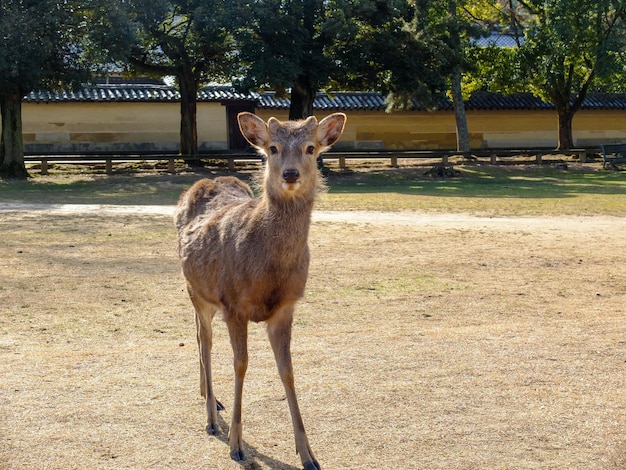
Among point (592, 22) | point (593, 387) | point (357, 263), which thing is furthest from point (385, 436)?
point (592, 22)

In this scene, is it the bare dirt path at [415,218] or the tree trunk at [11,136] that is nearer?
the bare dirt path at [415,218]

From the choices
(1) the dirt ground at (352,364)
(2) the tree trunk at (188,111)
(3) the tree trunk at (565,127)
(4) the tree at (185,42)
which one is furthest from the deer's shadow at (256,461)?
(3) the tree trunk at (565,127)

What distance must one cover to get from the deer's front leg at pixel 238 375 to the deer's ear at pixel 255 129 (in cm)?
115

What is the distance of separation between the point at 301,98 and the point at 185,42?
172 inches

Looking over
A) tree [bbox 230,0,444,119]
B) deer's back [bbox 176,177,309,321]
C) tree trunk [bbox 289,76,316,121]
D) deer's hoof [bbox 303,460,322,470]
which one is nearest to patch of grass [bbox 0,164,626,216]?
tree trunk [bbox 289,76,316,121]

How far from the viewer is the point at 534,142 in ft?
130

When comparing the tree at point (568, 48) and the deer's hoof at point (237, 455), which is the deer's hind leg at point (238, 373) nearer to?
the deer's hoof at point (237, 455)

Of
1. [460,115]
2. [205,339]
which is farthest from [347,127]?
[205,339]

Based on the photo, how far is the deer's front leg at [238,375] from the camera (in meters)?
4.95

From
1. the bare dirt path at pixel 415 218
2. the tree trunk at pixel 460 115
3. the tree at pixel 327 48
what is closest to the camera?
the bare dirt path at pixel 415 218

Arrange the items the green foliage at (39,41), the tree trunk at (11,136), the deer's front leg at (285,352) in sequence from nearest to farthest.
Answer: the deer's front leg at (285,352) < the green foliage at (39,41) < the tree trunk at (11,136)

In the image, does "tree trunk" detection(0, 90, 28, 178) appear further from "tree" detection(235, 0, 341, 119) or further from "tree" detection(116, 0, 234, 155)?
"tree" detection(235, 0, 341, 119)

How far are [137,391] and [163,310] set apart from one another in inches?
107

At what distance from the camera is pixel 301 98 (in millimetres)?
30047
